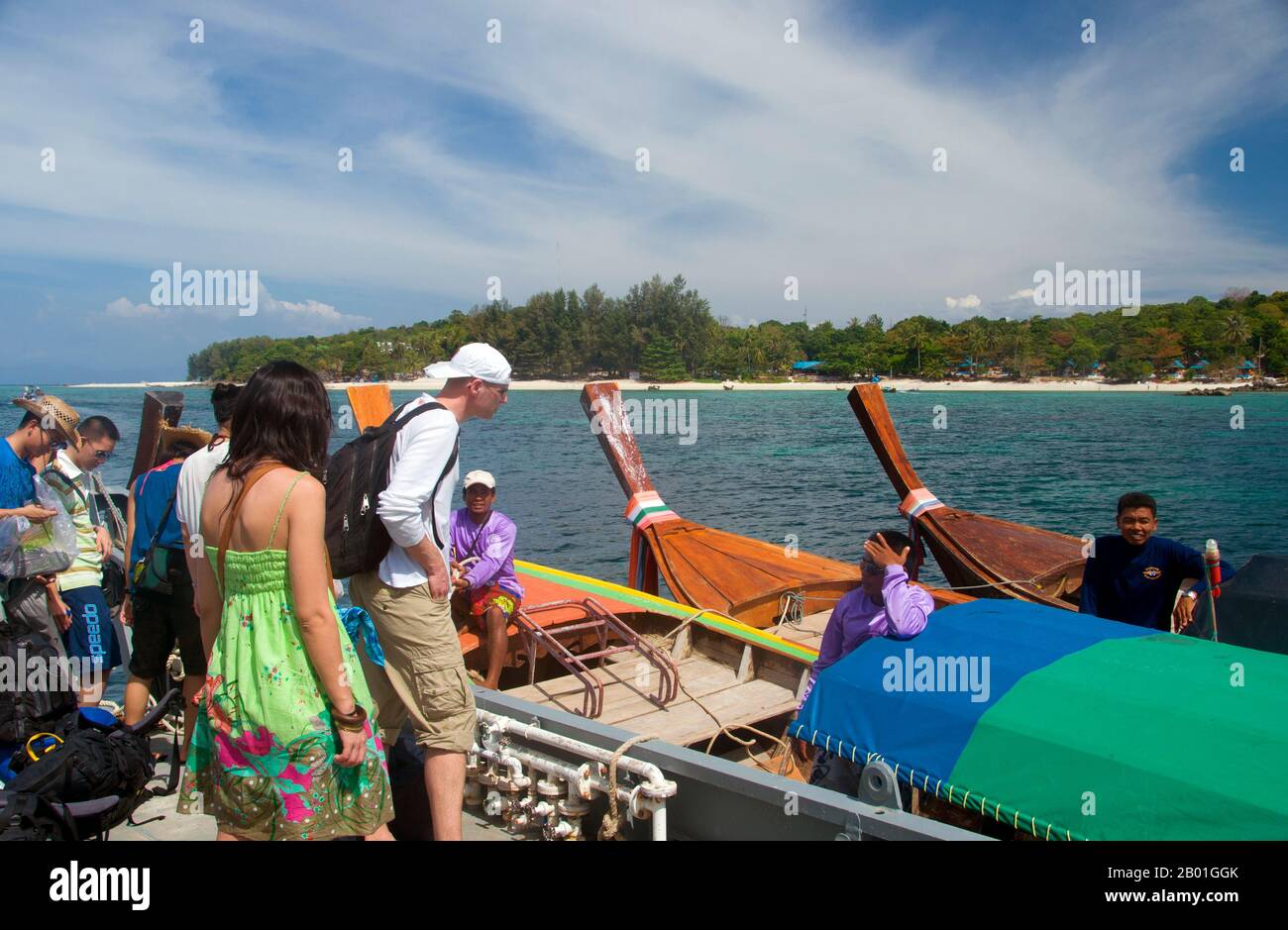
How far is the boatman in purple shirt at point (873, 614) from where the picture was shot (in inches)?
136

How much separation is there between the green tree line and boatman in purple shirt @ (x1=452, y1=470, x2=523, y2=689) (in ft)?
296

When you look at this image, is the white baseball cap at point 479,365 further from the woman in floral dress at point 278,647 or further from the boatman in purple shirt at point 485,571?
the boatman in purple shirt at point 485,571

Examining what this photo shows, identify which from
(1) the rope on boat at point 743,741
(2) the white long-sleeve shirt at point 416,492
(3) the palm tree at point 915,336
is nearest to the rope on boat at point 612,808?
(1) the rope on boat at point 743,741

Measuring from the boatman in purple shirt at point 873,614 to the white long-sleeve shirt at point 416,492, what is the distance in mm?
1562

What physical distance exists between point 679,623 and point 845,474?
31548 mm

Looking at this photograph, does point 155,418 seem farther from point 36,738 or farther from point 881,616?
point 881,616

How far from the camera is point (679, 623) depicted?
6496 millimetres

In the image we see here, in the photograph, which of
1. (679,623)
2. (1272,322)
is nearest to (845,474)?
(679,623)

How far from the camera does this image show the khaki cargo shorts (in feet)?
10.0

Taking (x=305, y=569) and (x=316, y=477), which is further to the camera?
(x=316, y=477)

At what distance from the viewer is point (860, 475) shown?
36781 millimetres

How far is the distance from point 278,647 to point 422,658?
0.78 meters

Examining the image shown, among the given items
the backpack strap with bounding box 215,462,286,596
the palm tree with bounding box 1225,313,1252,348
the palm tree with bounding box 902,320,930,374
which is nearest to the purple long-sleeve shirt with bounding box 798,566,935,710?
the backpack strap with bounding box 215,462,286,596
